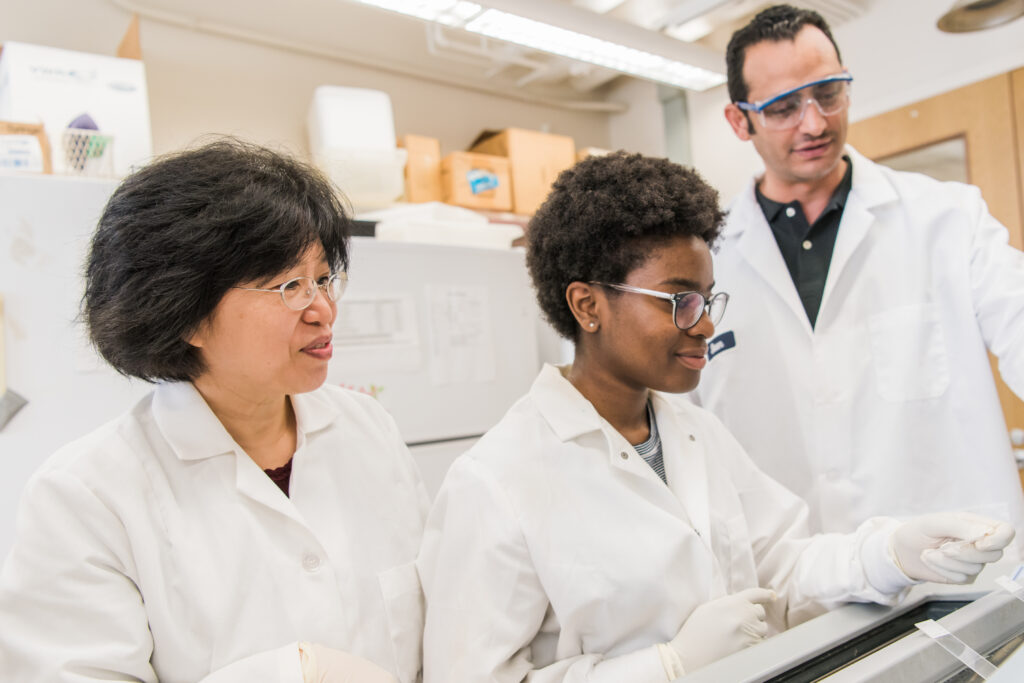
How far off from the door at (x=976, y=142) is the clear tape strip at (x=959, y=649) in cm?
209

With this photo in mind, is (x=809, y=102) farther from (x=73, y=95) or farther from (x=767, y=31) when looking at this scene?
(x=73, y=95)

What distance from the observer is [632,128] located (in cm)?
418

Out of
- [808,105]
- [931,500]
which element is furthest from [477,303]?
[931,500]

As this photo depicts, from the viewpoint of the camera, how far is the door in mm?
2514

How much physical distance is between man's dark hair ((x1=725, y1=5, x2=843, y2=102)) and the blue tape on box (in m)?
1.53

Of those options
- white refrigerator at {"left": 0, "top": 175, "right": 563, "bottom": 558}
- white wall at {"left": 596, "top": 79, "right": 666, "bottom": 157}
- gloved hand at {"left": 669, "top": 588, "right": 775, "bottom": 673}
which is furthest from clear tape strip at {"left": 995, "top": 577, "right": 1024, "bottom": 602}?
white wall at {"left": 596, "top": 79, "right": 666, "bottom": 157}

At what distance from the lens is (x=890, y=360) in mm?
1430

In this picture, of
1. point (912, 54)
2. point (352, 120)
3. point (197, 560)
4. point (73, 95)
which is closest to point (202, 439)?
point (197, 560)

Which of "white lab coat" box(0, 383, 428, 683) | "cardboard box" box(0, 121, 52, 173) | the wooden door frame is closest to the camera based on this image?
"white lab coat" box(0, 383, 428, 683)

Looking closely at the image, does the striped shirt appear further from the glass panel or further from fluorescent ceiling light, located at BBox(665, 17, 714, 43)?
fluorescent ceiling light, located at BBox(665, 17, 714, 43)

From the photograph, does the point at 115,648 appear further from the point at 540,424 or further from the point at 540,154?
the point at 540,154

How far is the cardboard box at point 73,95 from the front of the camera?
6.40 ft

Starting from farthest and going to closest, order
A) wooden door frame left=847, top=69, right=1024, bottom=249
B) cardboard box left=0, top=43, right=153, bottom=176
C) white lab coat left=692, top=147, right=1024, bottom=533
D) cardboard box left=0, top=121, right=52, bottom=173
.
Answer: wooden door frame left=847, top=69, right=1024, bottom=249 < cardboard box left=0, top=43, right=153, bottom=176 < cardboard box left=0, top=121, right=52, bottom=173 < white lab coat left=692, top=147, right=1024, bottom=533

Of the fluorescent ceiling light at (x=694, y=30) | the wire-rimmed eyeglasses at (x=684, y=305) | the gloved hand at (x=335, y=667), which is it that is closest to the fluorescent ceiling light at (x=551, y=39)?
the fluorescent ceiling light at (x=694, y=30)
